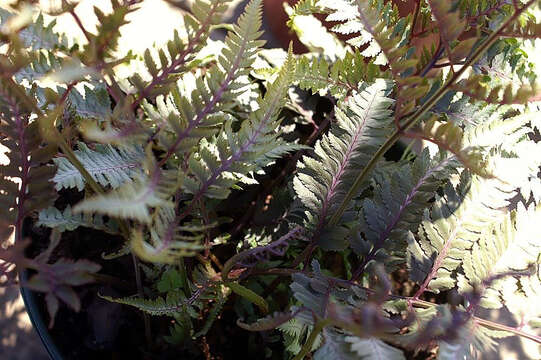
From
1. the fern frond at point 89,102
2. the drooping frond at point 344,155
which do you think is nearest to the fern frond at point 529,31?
the drooping frond at point 344,155

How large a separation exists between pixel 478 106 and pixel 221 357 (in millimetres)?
421

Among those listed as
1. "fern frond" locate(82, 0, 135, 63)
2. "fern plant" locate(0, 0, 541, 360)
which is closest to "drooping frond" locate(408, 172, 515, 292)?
"fern plant" locate(0, 0, 541, 360)

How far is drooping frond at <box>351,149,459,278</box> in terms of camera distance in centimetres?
52

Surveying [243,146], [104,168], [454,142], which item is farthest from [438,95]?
[104,168]

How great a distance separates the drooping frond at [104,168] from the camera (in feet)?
1.58

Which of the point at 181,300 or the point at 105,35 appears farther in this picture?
the point at 181,300

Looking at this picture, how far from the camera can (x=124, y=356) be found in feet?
2.08

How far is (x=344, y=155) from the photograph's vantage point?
54 centimetres

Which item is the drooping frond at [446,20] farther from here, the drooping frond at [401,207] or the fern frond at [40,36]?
the fern frond at [40,36]

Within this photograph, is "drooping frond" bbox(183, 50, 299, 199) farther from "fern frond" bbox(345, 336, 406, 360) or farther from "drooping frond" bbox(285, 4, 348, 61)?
"drooping frond" bbox(285, 4, 348, 61)

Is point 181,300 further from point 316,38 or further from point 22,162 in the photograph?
point 316,38

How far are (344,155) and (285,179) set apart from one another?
0.18 meters

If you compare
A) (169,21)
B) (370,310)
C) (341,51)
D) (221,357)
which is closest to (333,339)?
(370,310)

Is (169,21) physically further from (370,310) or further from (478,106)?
(370,310)
